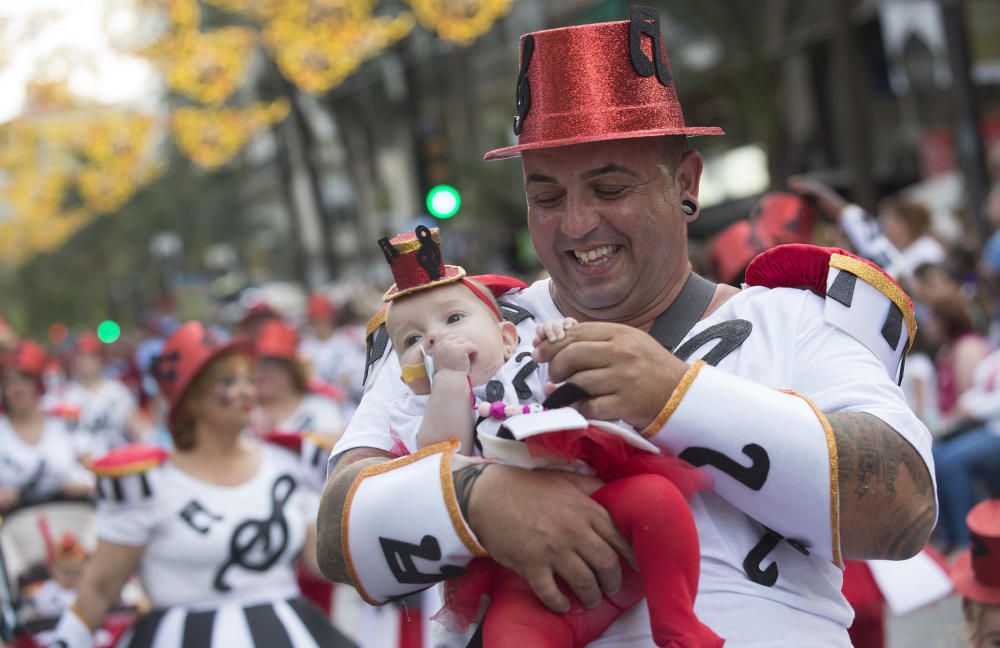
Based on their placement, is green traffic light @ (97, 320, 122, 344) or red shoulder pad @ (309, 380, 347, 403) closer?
red shoulder pad @ (309, 380, 347, 403)

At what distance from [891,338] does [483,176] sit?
23.0 meters

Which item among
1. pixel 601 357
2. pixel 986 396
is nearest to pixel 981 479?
pixel 986 396

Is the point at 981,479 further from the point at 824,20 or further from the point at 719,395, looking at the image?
the point at 824,20

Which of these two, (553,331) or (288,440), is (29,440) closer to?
(288,440)

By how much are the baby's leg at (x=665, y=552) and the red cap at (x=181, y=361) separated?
3458 millimetres

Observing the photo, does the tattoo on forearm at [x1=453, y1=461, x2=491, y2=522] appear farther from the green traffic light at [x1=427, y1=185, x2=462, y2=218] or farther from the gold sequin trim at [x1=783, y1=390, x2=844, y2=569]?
the green traffic light at [x1=427, y1=185, x2=462, y2=218]

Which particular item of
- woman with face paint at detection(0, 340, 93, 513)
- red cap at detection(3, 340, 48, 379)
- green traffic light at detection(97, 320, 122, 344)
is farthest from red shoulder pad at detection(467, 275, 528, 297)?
green traffic light at detection(97, 320, 122, 344)

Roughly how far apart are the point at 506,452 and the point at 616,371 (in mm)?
239

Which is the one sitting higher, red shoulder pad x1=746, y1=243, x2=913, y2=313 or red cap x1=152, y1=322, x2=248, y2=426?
red shoulder pad x1=746, y1=243, x2=913, y2=313

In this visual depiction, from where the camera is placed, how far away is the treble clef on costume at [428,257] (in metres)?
2.58

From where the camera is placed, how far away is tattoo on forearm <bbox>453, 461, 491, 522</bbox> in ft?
7.51

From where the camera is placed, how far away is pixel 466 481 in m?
2.31

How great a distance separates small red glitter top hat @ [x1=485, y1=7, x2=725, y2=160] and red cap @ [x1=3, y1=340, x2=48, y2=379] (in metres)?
8.20

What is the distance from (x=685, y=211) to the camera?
2781mm
